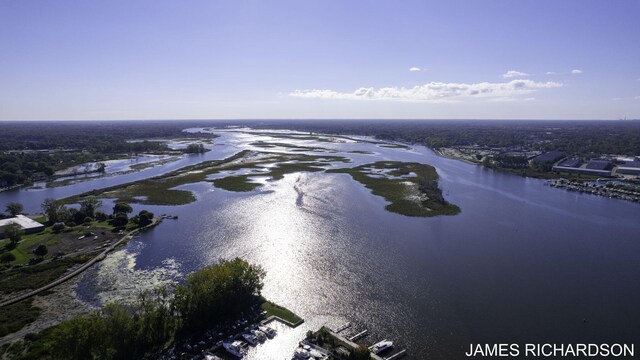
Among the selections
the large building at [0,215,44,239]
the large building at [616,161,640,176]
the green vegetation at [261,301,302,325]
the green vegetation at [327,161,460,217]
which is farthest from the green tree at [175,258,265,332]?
the large building at [616,161,640,176]

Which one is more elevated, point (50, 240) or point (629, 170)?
point (629, 170)

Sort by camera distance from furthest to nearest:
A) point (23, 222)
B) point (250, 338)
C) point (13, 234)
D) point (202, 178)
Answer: point (202, 178)
point (23, 222)
point (13, 234)
point (250, 338)

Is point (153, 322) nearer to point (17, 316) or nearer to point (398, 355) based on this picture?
point (17, 316)

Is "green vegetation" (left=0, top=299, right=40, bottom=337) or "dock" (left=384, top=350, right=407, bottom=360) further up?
"green vegetation" (left=0, top=299, right=40, bottom=337)

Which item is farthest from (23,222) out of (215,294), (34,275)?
(215,294)

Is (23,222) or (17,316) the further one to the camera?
(23,222)

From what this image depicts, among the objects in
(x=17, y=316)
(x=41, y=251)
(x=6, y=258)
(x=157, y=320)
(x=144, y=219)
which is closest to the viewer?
(x=157, y=320)

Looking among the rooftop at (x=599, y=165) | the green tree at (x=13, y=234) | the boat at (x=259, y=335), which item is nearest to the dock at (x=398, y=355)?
the boat at (x=259, y=335)

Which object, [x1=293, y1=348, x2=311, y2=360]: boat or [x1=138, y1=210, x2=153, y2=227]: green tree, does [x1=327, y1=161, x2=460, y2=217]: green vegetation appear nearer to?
[x1=138, y1=210, x2=153, y2=227]: green tree
